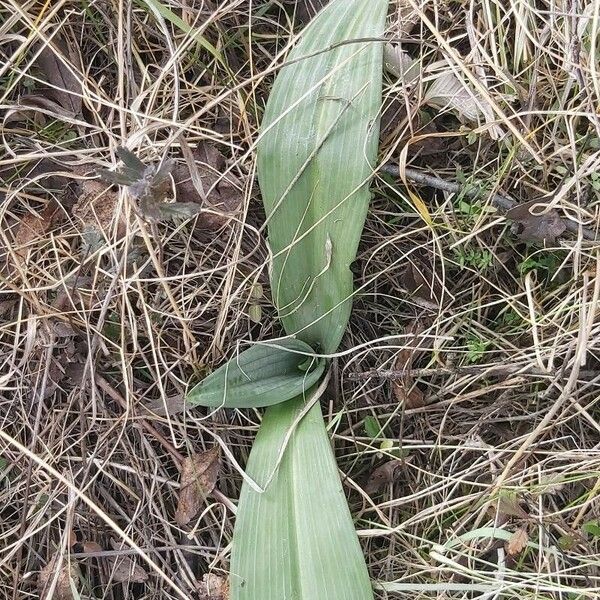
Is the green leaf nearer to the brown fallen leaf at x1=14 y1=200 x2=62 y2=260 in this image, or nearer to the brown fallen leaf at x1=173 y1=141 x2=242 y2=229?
the brown fallen leaf at x1=173 y1=141 x2=242 y2=229

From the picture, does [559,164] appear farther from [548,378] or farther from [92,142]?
[92,142]

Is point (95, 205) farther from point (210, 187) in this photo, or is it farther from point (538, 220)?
point (538, 220)

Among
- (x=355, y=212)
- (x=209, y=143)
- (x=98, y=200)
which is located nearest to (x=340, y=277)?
(x=355, y=212)

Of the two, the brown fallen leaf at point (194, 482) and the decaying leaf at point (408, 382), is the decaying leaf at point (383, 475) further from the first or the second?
Result: the brown fallen leaf at point (194, 482)

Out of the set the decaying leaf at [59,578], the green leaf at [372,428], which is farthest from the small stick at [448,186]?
the decaying leaf at [59,578]

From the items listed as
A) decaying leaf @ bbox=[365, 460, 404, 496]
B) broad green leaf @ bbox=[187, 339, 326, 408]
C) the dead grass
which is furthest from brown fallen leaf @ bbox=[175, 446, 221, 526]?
decaying leaf @ bbox=[365, 460, 404, 496]
